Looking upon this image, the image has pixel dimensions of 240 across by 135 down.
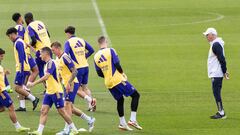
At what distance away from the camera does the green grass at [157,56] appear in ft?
66.8

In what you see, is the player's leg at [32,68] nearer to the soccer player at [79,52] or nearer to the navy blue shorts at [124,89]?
the soccer player at [79,52]

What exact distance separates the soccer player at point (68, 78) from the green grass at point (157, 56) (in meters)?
0.48

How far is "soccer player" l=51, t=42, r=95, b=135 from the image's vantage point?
19062 millimetres

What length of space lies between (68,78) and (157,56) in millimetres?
11808

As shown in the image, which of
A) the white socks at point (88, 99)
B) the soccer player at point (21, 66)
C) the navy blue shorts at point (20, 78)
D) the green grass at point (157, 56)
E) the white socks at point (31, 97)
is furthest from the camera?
the navy blue shorts at point (20, 78)

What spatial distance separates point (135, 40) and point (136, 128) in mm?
15945

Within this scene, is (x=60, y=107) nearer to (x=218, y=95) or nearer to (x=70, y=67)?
(x=70, y=67)

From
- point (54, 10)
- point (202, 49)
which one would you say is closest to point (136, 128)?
point (202, 49)

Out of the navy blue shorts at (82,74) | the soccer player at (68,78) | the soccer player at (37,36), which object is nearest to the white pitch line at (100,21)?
the soccer player at (37,36)

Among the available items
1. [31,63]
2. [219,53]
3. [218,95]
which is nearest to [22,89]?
[31,63]

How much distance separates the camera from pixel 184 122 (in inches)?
792

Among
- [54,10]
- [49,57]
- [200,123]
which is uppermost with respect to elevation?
[54,10]

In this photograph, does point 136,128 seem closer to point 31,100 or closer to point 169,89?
point 31,100

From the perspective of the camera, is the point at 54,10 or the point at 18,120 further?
the point at 54,10
